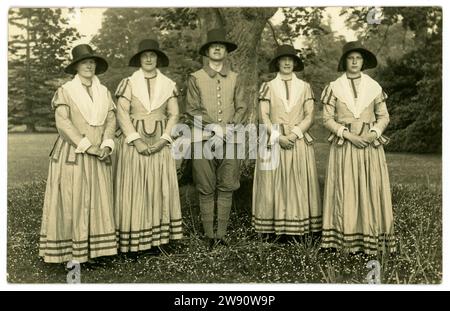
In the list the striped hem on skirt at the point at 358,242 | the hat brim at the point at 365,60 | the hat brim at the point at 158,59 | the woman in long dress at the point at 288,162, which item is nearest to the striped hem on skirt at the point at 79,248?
the woman in long dress at the point at 288,162

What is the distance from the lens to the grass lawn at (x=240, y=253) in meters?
5.61

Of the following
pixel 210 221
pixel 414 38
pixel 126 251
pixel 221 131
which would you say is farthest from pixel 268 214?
pixel 414 38

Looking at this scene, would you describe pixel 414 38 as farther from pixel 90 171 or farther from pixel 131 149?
pixel 90 171

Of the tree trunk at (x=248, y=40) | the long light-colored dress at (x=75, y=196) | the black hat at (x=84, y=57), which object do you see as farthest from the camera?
the tree trunk at (x=248, y=40)

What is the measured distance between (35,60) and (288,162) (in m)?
3.04

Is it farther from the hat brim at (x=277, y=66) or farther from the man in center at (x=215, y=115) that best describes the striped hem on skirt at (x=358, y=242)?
the hat brim at (x=277, y=66)

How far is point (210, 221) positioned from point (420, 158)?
8.18 feet

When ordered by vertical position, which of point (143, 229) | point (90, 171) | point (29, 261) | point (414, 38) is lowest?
point (29, 261)

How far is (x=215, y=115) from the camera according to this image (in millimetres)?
5680

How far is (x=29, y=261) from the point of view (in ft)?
18.7

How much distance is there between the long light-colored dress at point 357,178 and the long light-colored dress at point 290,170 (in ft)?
0.66

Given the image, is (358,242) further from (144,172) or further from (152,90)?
(152,90)

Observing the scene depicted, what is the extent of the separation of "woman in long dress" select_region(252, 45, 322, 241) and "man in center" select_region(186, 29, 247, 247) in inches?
12.7

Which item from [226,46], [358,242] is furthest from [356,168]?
[226,46]
